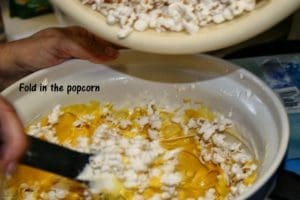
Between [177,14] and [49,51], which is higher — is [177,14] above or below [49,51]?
above

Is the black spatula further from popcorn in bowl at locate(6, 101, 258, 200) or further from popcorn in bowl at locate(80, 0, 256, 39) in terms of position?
popcorn in bowl at locate(80, 0, 256, 39)

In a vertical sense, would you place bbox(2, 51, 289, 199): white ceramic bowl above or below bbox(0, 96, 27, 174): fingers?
below

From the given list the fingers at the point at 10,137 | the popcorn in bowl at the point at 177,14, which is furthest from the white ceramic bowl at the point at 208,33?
the fingers at the point at 10,137

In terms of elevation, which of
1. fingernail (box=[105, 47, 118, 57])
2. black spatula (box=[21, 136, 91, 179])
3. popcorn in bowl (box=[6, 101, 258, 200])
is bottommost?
popcorn in bowl (box=[6, 101, 258, 200])

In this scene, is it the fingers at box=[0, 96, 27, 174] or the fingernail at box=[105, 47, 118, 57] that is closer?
the fingers at box=[0, 96, 27, 174]

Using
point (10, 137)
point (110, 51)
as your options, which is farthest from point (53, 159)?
point (110, 51)

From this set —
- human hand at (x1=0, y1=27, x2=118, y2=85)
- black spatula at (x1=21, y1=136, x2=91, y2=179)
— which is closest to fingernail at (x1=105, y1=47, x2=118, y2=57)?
human hand at (x1=0, y1=27, x2=118, y2=85)

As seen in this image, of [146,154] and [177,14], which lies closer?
[177,14]

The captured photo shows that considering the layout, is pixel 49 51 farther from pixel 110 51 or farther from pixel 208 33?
pixel 208 33
